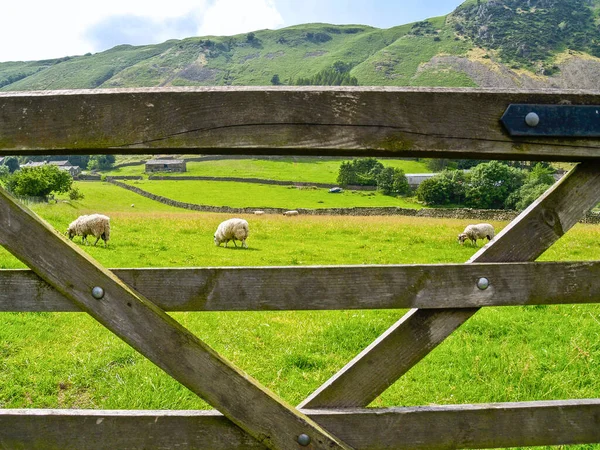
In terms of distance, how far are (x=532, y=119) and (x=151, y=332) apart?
2.06 m

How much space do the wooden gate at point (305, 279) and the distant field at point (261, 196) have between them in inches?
2514

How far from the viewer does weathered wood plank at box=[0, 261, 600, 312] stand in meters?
2.52

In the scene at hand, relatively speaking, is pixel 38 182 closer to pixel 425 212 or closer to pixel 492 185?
pixel 425 212

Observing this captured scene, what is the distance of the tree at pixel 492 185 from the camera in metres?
70.5

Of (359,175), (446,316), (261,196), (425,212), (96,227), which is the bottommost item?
(261,196)

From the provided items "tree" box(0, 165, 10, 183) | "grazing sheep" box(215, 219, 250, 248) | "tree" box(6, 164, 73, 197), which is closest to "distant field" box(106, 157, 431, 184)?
"tree" box(0, 165, 10, 183)

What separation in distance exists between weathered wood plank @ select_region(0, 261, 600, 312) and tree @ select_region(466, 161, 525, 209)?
72001 mm

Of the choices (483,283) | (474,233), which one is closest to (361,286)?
(483,283)

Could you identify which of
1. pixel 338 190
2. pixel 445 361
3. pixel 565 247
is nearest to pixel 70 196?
pixel 338 190

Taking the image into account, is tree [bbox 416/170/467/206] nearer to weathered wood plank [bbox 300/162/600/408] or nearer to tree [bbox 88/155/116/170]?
Answer: weathered wood plank [bbox 300/162/600/408]

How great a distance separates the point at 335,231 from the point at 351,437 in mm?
20346

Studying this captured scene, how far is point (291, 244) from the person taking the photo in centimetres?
1986

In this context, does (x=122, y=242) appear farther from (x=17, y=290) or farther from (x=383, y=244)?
(x=17, y=290)

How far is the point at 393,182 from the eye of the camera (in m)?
90.4
